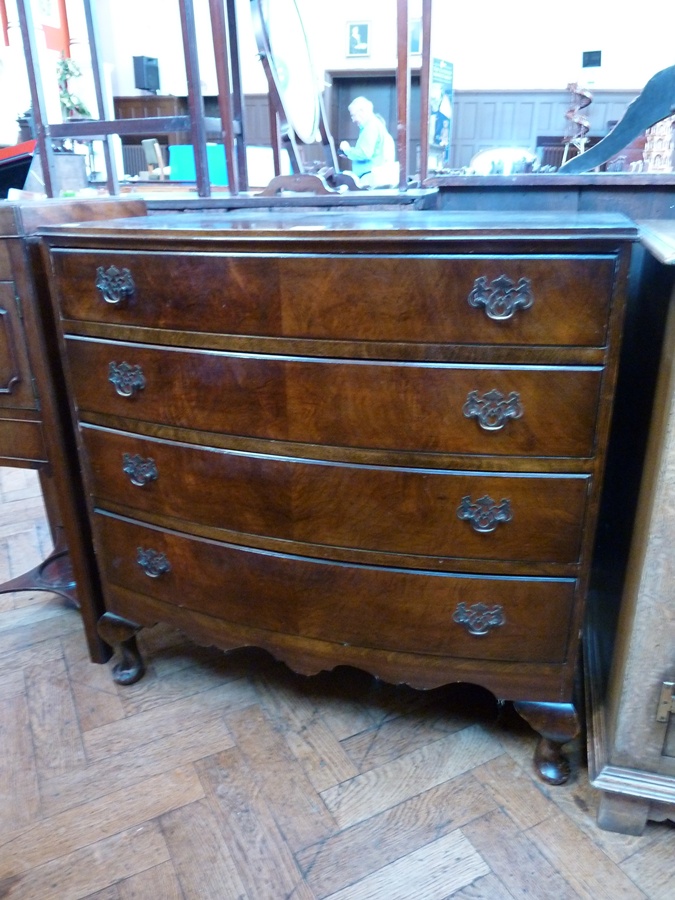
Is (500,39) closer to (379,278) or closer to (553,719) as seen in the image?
(379,278)

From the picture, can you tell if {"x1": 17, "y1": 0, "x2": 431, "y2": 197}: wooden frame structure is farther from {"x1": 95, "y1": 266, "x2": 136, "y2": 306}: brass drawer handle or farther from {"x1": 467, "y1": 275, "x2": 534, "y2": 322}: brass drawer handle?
{"x1": 467, "y1": 275, "x2": 534, "y2": 322}: brass drawer handle

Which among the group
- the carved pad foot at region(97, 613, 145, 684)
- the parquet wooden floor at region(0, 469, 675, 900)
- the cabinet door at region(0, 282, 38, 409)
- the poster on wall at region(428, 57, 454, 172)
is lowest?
the parquet wooden floor at region(0, 469, 675, 900)

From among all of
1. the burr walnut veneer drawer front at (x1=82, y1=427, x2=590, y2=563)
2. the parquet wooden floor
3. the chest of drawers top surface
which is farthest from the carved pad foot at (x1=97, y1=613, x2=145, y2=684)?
the chest of drawers top surface

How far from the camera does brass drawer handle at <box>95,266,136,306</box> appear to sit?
37.8 inches

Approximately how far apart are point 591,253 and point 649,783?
2.56ft

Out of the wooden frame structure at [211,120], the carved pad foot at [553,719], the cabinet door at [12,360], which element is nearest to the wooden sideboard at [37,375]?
the cabinet door at [12,360]

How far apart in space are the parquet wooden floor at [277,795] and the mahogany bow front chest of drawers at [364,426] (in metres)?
0.15

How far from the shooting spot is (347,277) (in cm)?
84

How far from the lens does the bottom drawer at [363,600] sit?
973mm

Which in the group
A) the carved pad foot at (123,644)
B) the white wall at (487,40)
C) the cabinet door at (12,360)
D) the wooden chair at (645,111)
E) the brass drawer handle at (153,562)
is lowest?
the carved pad foot at (123,644)

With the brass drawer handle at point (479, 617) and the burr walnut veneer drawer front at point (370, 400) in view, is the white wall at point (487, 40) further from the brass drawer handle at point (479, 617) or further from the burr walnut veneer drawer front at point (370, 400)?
the brass drawer handle at point (479, 617)

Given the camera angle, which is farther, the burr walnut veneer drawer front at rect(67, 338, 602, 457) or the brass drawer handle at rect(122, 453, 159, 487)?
the brass drawer handle at rect(122, 453, 159, 487)

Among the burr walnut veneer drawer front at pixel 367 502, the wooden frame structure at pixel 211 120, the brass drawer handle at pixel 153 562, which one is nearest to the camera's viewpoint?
the burr walnut veneer drawer front at pixel 367 502

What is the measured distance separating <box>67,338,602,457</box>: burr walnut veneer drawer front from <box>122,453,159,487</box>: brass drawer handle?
0.09 metres
